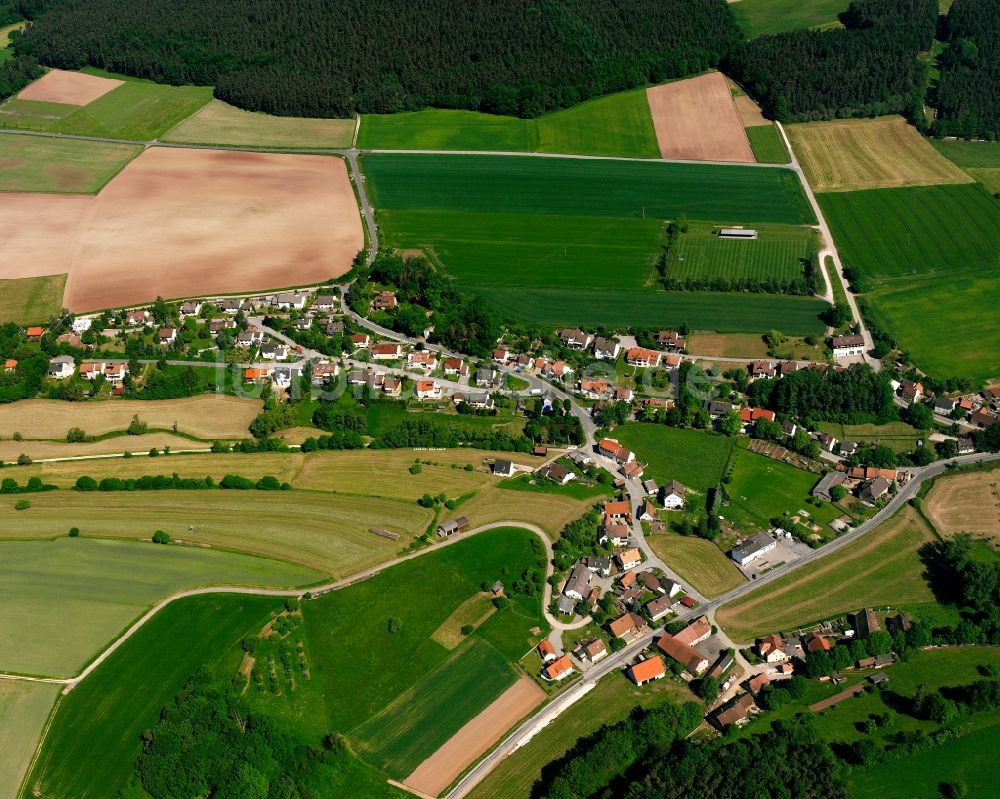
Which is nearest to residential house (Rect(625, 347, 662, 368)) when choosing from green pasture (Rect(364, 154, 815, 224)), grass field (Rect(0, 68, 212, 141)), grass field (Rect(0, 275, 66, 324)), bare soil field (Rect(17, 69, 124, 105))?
green pasture (Rect(364, 154, 815, 224))

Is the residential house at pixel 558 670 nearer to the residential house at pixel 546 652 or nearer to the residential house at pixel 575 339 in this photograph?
the residential house at pixel 546 652

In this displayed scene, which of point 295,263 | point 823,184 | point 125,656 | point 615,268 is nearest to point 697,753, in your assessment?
point 125,656

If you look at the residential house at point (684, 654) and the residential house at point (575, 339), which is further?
the residential house at point (575, 339)

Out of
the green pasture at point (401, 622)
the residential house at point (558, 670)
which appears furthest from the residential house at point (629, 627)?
the green pasture at point (401, 622)

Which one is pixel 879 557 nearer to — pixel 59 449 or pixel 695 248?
pixel 695 248

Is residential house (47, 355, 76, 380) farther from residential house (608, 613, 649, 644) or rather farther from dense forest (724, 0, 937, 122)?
dense forest (724, 0, 937, 122)

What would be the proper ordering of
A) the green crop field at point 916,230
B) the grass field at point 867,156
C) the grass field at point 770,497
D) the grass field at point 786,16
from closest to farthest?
the grass field at point 770,497 → the green crop field at point 916,230 → the grass field at point 867,156 → the grass field at point 786,16
